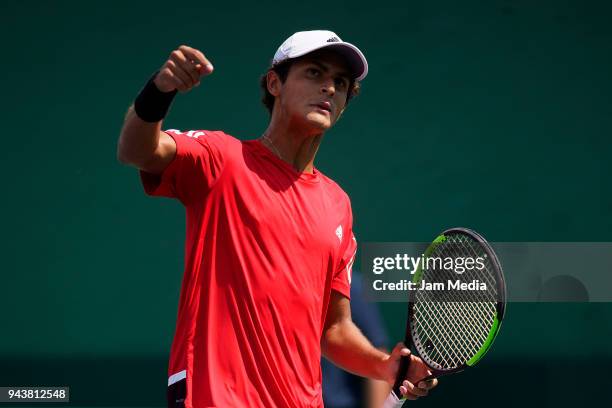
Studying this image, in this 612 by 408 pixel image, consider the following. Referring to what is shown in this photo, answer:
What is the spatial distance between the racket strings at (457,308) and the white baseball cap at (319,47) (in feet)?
1.92

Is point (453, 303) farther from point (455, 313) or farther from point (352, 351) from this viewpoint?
point (352, 351)

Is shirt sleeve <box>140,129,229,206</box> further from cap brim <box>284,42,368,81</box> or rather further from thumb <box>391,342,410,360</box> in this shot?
thumb <box>391,342,410,360</box>

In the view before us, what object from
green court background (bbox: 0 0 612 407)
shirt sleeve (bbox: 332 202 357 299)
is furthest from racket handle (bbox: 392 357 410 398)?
green court background (bbox: 0 0 612 407)

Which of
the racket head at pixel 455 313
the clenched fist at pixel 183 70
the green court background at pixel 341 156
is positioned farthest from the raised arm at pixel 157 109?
the green court background at pixel 341 156

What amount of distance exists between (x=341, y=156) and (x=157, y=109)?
2.99 meters

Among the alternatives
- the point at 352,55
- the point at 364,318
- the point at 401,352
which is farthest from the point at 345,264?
the point at 364,318

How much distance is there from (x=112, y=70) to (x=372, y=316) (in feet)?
6.63

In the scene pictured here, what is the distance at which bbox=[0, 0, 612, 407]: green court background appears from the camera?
16.5 feet

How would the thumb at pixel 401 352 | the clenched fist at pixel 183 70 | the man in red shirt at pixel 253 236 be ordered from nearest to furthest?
1. the clenched fist at pixel 183 70
2. the man in red shirt at pixel 253 236
3. the thumb at pixel 401 352

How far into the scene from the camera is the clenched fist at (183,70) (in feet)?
6.95

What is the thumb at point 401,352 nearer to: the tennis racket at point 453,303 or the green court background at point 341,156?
the tennis racket at point 453,303

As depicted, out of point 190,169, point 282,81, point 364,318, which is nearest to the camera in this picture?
point 190,169

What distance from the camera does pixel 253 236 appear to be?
2459 mm

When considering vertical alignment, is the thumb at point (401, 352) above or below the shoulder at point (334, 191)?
below
